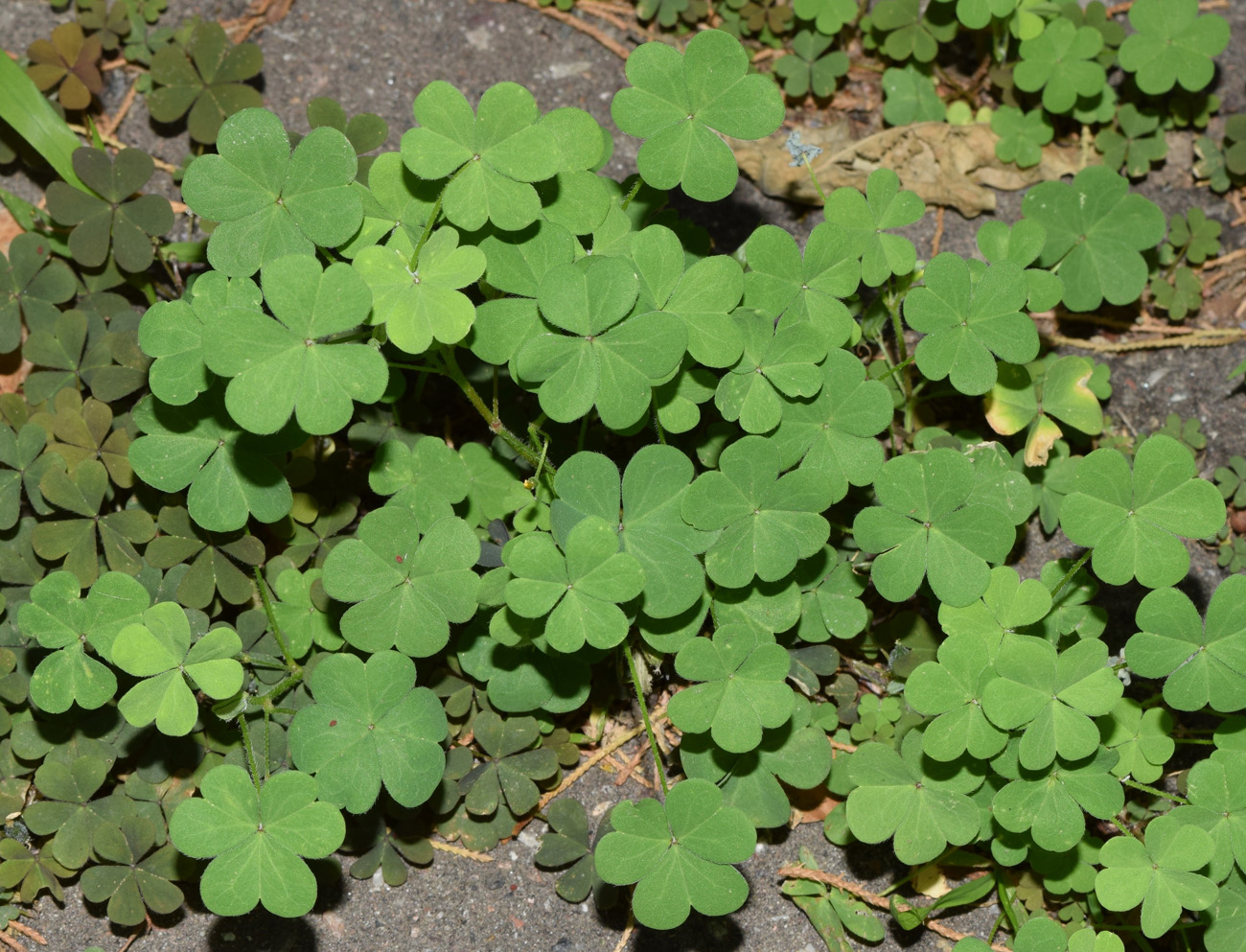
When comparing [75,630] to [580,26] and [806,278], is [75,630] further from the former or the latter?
[580,26]

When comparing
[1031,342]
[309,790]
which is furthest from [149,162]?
[1031,342]

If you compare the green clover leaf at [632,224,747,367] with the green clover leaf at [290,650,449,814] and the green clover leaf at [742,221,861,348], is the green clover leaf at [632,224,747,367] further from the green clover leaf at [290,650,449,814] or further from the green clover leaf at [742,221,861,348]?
the green clover leaf at [290,650,449,814]

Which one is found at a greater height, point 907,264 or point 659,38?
point 659,38

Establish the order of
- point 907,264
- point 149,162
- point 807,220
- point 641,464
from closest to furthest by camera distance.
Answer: point 641,464
point 907,264
point 149,162
point 807,220

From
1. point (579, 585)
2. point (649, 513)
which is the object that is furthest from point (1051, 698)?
point (579, 585)

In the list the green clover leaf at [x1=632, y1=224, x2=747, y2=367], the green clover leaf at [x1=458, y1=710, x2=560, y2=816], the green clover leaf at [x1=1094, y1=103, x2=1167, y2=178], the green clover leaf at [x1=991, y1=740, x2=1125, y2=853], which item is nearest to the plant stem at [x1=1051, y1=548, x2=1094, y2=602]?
the green clover leaf at [x1=991, y1=740, x2=1125, y2=853]

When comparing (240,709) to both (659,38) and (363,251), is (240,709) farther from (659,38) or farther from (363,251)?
(659,38)
